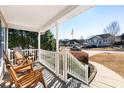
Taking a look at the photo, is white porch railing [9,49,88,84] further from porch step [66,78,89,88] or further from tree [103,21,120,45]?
tree [103,21,120,45]

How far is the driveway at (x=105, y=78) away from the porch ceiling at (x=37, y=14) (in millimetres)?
1167

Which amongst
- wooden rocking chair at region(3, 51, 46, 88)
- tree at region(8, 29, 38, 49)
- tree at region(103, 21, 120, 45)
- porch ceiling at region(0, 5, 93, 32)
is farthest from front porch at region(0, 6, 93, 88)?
tree at region(103, 21, 120, 45)

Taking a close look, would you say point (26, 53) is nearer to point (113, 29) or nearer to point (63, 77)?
point (63, 77)

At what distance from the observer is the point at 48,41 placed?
269 inches

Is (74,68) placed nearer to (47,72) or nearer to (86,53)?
(86,53)

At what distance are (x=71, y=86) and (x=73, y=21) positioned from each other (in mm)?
2409

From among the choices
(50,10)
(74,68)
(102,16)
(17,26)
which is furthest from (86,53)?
(17,26)

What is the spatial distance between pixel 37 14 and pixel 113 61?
91.4 inches

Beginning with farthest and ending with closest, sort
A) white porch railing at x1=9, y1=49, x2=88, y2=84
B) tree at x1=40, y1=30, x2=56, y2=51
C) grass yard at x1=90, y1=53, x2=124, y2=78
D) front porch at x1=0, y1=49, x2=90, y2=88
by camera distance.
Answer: tree at x1=40, y1=30, x2=56, y2=51 → white porch railing at x1=9, y1=49, x2=88, y2=84 → front porch at x1=0, y1=49, x2=90, y2=88 → grass yard at x1=90, y1=53, x2=124, y2=78

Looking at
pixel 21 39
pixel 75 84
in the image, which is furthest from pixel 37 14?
pixel 75 84

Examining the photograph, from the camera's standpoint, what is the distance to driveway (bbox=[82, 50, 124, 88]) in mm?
4566

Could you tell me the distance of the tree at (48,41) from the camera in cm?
658

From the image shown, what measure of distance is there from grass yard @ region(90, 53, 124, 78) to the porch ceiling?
119 cm

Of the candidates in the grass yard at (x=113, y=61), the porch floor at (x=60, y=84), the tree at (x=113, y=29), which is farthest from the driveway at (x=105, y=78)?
the tree at (x=113, y=29)
